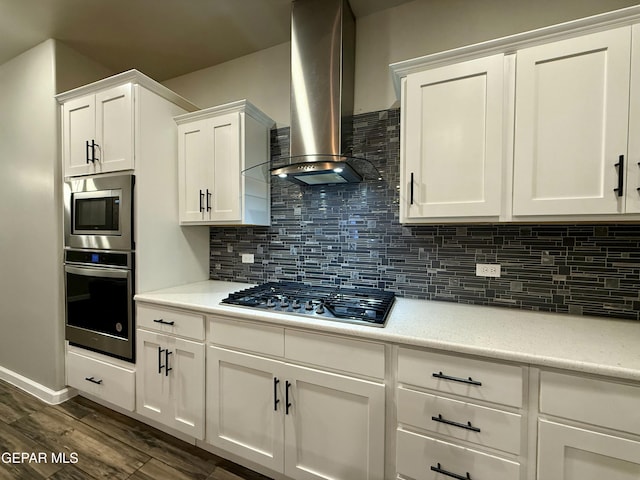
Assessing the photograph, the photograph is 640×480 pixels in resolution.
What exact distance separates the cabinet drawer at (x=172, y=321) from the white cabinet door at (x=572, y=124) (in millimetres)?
1836

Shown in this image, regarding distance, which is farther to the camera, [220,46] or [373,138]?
[220,46]

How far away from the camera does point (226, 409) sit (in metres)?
1.56

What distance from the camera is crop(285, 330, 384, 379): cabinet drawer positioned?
3.99 feet

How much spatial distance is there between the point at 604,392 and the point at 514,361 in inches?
10.3

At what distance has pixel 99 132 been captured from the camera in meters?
1.99

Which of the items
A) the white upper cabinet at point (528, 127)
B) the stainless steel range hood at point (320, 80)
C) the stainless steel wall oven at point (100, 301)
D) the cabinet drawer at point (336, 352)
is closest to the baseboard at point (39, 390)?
the stainless steel wall oven at point (100, 301)

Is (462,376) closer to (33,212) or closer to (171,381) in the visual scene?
(171,381)

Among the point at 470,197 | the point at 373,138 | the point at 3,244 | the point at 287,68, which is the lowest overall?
the point at 3,244

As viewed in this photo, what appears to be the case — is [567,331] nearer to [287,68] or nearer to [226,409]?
[226,409]

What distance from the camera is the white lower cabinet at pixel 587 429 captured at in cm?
90

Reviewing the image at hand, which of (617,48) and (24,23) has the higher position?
(24,23)

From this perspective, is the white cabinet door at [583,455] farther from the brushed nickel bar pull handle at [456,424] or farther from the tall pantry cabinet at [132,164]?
the tall pantry cabinet at [132,164]

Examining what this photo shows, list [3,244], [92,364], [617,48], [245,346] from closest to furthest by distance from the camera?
[617,48] < [245,346] < [92,364] < [3,244]

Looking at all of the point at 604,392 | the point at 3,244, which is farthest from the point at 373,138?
the point at 3,244
